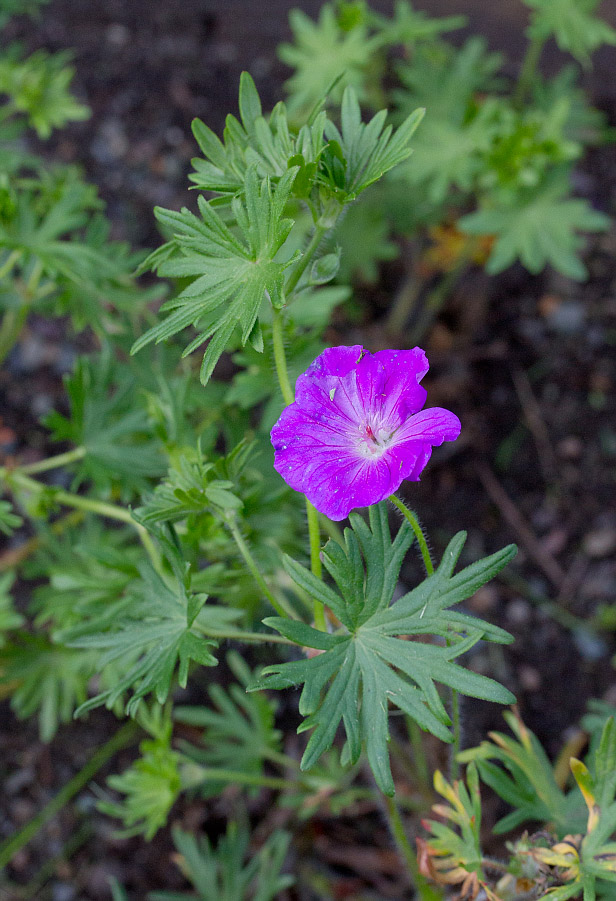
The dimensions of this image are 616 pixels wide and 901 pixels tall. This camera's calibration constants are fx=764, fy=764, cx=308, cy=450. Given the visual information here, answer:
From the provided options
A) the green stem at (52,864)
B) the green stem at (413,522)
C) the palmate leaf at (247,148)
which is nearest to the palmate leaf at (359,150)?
the palmate leaf at (247,148)

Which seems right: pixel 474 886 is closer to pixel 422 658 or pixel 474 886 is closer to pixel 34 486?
pixel 422 658

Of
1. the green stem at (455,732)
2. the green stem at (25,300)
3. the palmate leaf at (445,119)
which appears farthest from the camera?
the palmate leaf at (445,119)

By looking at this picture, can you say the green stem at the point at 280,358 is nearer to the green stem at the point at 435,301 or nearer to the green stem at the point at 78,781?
the green stem at the point at 78,781

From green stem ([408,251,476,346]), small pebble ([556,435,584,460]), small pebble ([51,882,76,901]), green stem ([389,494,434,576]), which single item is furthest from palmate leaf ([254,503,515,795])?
green stem ([408,251,476,346])

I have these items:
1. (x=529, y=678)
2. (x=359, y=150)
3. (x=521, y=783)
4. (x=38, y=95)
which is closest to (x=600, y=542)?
(x=529, y=678)

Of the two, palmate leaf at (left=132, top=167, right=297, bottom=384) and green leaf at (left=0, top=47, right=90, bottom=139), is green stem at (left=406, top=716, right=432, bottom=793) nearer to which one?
palmate leaf at (left=132, top=167, right=297, bottom=384)

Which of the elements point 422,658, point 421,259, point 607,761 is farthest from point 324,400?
point 421,259
